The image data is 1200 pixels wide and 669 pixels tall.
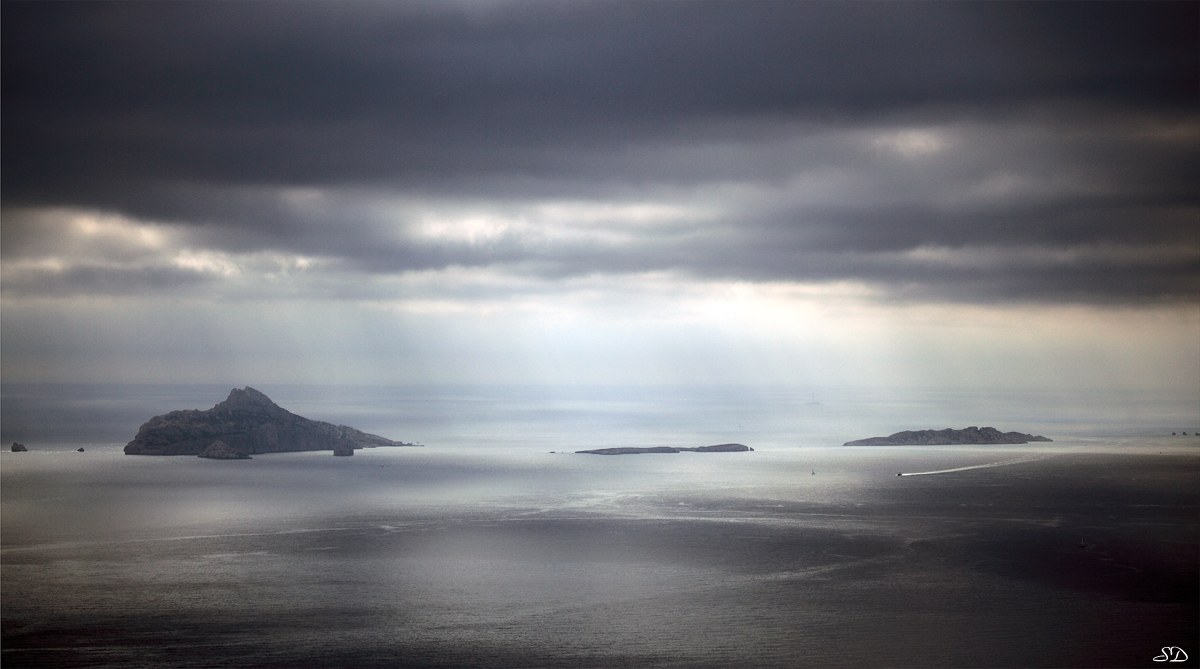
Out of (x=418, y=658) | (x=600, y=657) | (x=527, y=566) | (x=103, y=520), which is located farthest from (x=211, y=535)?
(x=600, y=657)

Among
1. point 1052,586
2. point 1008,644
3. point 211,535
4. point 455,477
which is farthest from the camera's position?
point 455,477

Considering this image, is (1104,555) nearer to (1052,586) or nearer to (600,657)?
(1052,586)

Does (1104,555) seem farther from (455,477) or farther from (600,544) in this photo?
(455,477)

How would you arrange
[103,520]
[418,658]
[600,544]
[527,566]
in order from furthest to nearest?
[103,520] < [600,544] < [527,566] < [418,658]

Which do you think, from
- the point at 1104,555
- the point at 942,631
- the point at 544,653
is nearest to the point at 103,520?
the point at 544,653

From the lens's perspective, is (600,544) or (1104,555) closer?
(1104,555)

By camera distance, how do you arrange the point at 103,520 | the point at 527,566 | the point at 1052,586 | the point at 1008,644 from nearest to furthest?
1. the point at 1008,644
2. the point at 1052,586
3. the point at 527,566
4. the point at 103,520

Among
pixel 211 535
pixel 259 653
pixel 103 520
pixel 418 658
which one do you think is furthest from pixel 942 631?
pixel 103 520

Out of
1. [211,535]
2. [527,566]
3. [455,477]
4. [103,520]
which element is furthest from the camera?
[455,477]

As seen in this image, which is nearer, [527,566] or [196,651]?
[196,651]
